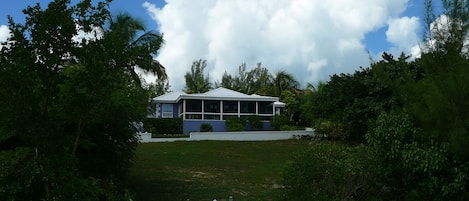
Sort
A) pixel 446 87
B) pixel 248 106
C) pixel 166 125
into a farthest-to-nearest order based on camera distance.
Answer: pixel 248 106 → pixel 166 125 → pixel 446 87

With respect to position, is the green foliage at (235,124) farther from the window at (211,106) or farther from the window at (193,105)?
the window at (193,105)

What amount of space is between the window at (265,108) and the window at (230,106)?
72.3 inches

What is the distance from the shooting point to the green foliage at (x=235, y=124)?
34625 millimetres

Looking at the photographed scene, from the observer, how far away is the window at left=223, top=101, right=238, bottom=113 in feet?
129

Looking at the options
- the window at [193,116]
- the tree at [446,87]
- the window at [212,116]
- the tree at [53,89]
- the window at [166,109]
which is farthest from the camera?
the window at [166,109]

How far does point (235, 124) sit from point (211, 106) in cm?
481

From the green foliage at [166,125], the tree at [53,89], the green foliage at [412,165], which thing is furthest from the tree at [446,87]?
the green foliage at [166,125]

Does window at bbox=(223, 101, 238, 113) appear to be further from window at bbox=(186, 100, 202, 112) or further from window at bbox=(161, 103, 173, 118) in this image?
window at bbox=(161, 103, 173, 118)

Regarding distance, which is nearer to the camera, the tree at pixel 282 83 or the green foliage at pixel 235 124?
the green foliage at pixel 235 124

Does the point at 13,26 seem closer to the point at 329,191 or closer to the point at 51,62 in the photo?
the point at 51,62

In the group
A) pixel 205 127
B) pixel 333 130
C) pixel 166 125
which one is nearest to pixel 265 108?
pixel 205 127

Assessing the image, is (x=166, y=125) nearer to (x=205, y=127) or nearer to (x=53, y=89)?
(x=205, y=127)

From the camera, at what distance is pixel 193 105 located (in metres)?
38.7

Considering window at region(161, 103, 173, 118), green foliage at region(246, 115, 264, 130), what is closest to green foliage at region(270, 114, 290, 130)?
green foliage at region(246, 115, 264, 130)
